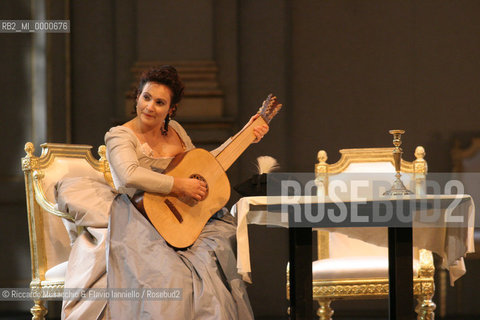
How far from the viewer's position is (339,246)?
3986mm

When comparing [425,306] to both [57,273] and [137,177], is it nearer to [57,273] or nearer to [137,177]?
[137,177]

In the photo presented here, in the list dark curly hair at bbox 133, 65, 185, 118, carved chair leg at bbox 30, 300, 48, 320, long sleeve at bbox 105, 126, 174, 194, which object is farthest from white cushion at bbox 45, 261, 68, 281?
dark curly hair at bbox 133, 65, 185, 118

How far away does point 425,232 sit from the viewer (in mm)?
3029

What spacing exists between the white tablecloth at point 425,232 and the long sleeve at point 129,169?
385 millimetres

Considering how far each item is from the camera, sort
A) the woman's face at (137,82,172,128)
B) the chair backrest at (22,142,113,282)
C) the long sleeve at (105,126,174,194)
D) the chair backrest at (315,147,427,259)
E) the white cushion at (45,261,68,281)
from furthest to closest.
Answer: the chair backrest at (315,147,427,259)
the chair backrest at (22,142,113,282)
the white cushion at (45,261,68,281)
the woman's face at (137,82,172,128)
the long sleeve at (105,126,174,194)

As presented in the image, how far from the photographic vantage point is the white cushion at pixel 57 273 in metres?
3.58

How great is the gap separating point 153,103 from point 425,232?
1.40 meters

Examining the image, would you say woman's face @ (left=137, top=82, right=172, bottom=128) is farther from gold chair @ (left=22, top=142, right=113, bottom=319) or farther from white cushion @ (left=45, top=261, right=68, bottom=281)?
white cushion @ (left=45, top=261, right=68, bottom=281)

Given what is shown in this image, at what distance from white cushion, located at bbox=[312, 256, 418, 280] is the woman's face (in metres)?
1.09

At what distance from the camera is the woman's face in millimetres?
3316

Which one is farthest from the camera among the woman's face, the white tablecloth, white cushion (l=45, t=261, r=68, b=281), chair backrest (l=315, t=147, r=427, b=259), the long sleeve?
chair backrest (l=315, t=147, r=427, b=259)

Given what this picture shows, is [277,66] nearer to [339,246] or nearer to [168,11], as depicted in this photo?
[168,11]

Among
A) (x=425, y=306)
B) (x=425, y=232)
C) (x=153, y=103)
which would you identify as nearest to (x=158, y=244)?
(x=153, y=103)

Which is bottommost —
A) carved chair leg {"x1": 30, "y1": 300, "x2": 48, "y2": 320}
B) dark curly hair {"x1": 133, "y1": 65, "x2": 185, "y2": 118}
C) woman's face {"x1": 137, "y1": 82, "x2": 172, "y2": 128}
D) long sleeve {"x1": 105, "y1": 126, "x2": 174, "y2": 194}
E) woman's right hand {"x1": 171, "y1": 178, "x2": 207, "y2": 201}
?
carved chair leg {"x1": 30, "y1": 300, "x2": 48, "y2": 320}
